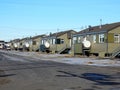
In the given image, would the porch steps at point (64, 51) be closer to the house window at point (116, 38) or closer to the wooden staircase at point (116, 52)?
the house window at point (116, 38)

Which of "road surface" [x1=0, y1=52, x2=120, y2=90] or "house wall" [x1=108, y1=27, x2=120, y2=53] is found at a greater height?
"house wall" [x1=108, y1=27, x2=120, y2=53]

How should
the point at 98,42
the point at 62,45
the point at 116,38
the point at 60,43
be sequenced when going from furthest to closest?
1. the point at 60,43
2. the point at 62,45
3. the point at 98,42
4. the point at 116,38

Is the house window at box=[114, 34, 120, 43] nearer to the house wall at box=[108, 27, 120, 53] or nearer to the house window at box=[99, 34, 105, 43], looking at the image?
the house wall at box=[108, 27, 120, 53]

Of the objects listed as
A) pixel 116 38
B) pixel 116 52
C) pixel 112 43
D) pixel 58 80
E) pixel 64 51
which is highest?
pixel 116 38

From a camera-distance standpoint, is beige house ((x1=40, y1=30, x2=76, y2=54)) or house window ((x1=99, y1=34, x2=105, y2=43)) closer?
house window ((x1=99, y1=34, x2=105, y2=43))

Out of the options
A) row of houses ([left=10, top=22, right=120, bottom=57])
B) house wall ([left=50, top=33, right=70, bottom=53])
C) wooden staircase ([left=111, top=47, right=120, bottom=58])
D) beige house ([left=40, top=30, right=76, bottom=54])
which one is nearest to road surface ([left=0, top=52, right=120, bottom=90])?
wooden staircase ([left=111, top=47, right=120, bottom=58])

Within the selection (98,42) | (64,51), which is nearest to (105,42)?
(98,42)

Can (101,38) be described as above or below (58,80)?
above

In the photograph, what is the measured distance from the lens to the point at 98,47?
2151 inches

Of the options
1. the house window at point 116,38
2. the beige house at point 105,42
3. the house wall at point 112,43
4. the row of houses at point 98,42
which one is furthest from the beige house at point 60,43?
the house wall at point 112,43

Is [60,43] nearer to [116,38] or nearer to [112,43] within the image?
[116,38]

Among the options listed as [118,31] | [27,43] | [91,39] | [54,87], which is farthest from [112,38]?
[27,43]

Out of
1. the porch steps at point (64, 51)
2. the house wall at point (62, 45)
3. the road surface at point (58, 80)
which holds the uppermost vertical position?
the house wall at point (62, 45)

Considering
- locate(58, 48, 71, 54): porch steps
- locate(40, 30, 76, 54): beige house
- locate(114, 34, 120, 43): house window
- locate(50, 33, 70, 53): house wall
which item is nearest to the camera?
locate(114, 34, 120, 43): house window
